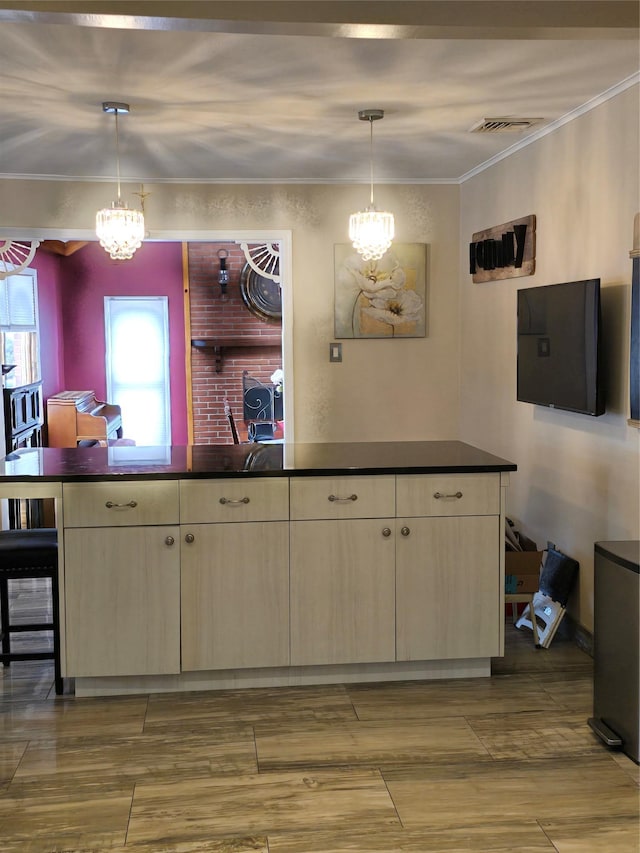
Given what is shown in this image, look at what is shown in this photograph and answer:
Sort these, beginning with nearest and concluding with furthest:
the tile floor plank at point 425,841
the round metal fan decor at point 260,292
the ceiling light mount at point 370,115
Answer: the tile floor plank at point 425,841
the ceiling light mount at point 370,115
the round metal fan decor at point 260,292

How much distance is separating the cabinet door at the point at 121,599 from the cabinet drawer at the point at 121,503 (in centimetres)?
4

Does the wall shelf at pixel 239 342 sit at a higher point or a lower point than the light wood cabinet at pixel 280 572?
higher

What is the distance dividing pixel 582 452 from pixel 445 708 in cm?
140

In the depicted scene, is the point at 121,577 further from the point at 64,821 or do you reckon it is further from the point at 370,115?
the point at 370,115

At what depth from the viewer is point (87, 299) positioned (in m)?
9.03

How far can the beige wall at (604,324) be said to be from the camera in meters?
3.68

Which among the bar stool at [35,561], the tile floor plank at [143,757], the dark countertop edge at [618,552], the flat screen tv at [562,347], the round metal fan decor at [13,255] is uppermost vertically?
the round metal fan decor at [13,255]

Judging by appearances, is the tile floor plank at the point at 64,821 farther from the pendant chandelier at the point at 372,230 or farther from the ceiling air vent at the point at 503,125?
the ceiling air vent at the point at 503,125

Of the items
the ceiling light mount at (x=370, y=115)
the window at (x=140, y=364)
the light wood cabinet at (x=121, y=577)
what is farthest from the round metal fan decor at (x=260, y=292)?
the light wood cabinet at (x=121, y=577)

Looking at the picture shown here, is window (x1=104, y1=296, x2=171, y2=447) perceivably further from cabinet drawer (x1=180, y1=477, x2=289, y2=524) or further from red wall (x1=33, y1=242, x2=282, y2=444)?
cabinet drawer (x1=180, y1=477, x2=289, y2=524)

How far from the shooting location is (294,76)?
11.5ft

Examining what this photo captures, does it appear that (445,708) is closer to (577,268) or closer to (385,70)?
(577,268)

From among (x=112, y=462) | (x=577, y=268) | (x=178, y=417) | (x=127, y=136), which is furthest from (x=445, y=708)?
(x=178, y=417)

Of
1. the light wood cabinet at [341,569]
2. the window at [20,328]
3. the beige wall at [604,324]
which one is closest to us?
the light wood cabinet at [341,569]
